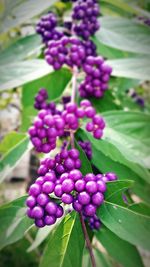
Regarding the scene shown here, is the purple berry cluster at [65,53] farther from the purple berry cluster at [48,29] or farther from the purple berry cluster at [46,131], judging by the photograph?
the purple berry cluster at [46,131]

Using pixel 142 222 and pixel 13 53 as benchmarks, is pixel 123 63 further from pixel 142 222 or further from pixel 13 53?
pixel 142 222

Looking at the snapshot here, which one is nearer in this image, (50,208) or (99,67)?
(50,208)

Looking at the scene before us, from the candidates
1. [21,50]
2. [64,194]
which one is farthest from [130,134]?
[21,50]


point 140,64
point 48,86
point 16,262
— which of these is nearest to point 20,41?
point 48,86

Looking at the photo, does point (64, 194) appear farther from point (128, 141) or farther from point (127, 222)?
point (128, 141)

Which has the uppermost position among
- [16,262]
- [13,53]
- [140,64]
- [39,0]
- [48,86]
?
[39,0]

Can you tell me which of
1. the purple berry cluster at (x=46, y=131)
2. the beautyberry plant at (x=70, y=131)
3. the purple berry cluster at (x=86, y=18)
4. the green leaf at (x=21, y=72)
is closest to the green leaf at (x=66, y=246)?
the beautyberry plant at (x=70, y=131)

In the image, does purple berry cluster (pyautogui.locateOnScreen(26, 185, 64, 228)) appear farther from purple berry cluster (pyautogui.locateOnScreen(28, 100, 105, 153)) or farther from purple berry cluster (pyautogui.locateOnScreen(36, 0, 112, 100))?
purple berry cluster (pyautogui.locateOnScreen(36, 0, 112, 100))
